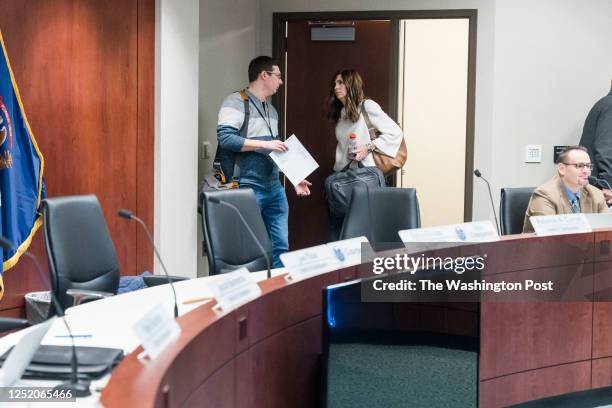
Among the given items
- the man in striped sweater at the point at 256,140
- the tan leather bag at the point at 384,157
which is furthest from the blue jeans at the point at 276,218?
the tan leather bag at the point at 384,157

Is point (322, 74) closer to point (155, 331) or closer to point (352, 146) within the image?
point (352, 146)

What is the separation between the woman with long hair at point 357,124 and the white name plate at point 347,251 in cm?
254

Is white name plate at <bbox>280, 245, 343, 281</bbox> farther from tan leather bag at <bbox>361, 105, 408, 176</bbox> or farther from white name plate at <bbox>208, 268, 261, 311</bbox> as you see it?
tan leather bag at <bbox>361, 105, 408, 176</bbox>

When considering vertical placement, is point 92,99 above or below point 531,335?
above

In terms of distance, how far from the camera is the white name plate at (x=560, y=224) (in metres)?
3.64

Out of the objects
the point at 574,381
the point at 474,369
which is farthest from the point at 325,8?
the point at 474,369

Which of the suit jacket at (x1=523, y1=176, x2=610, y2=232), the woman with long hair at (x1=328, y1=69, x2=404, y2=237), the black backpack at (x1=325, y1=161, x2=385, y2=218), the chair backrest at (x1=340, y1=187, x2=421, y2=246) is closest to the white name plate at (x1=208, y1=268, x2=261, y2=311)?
the chair backrest at (x1=340, y1=187, x2=421, y2=246)

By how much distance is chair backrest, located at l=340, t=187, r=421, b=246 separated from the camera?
428cm

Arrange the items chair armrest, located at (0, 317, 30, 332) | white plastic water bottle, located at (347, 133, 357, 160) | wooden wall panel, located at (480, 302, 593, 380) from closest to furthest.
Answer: chair armrest, located at (0, 317, 30, 332)
wooden wall panel, located at (480, 302, 593, 380)
white plastic water bottle, located at (347, 133, 357, 160)

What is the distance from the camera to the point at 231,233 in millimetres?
3963

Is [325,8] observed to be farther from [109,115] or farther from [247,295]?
[247,295]

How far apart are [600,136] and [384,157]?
58.8 inches

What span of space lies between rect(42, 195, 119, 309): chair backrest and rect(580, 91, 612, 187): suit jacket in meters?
3.49

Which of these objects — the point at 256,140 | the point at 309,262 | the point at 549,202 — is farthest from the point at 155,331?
the point at 256,140
